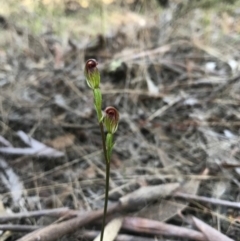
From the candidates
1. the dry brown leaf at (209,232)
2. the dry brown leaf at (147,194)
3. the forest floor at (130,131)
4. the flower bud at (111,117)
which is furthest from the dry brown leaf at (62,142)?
the flower bud at (111,117)

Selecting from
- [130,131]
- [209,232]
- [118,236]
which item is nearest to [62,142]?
[130,131]

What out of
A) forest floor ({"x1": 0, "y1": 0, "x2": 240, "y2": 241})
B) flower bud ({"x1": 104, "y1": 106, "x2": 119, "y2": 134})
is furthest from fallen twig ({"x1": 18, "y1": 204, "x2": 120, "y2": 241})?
flower bud ({"x1": 104, "y1": 106, "x2": 119, "y2": 134})

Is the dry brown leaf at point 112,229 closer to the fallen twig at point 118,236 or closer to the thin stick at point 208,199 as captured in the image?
the fallen twig at point 118,236

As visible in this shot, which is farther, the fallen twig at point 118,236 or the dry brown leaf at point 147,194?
the dry brown leaf at point 147,194

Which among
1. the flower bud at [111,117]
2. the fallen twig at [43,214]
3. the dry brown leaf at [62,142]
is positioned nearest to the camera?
the flower bud at [111,117]

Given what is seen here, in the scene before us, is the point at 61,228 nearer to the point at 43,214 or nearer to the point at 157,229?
the point at 43,214

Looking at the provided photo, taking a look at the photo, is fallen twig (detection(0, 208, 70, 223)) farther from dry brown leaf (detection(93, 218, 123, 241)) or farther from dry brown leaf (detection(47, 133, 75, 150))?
dry brown leaf (detection(47, 133, 75, 150))

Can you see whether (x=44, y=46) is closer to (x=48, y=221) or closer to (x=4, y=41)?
(x=4, y=41)

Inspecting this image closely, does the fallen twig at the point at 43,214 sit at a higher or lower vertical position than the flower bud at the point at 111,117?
lower

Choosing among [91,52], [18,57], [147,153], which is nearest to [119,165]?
[147,153]
